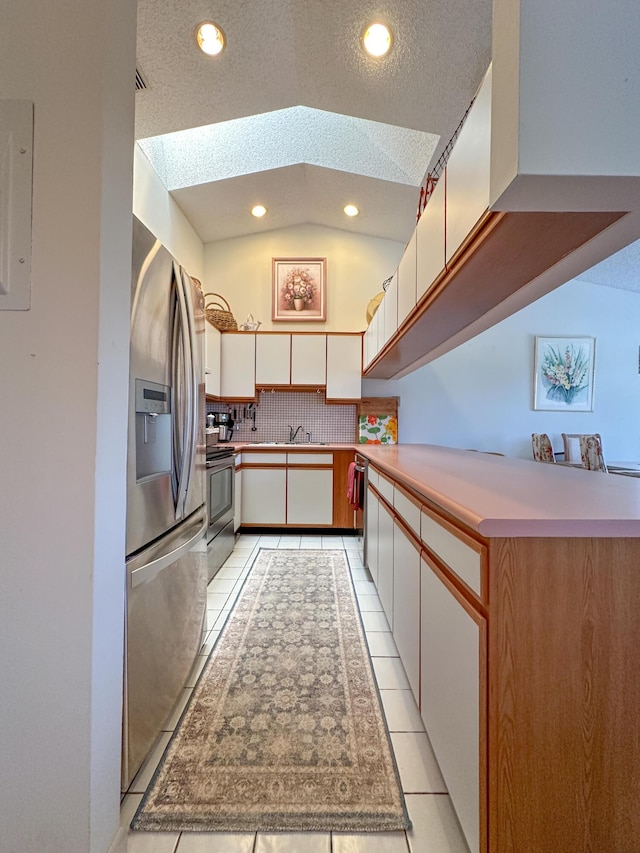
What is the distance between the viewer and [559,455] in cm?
464

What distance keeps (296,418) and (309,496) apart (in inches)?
41.3

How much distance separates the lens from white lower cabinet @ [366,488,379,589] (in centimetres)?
250

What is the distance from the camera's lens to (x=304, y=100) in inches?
110

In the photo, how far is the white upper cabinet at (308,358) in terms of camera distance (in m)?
4.32

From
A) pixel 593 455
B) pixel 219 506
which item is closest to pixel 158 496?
pixel 219 506

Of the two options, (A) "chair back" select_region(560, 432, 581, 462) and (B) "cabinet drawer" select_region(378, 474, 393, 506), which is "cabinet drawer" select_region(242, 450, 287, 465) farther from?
(A) "chair back" select_region(560, 432, 581, 462)

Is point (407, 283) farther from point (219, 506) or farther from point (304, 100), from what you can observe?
point (219, 506)

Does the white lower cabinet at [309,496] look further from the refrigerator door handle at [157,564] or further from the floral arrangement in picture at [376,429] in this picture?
the refrigerator door handle at [157,564]

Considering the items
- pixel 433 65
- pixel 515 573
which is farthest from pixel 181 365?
pixel 433 65

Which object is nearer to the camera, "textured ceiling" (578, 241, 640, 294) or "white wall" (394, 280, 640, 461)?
"textured ceiling" (578, 241, 640, 294)

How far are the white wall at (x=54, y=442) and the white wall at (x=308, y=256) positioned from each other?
384 cm

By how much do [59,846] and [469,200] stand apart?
2.08m

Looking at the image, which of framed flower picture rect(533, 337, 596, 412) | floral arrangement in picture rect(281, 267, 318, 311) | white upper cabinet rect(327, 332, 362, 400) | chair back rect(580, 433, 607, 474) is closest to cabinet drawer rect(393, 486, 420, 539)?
white upper cabinet rect(327, 332, 362, 400)

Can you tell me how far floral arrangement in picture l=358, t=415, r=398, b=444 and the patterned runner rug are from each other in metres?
2.59
